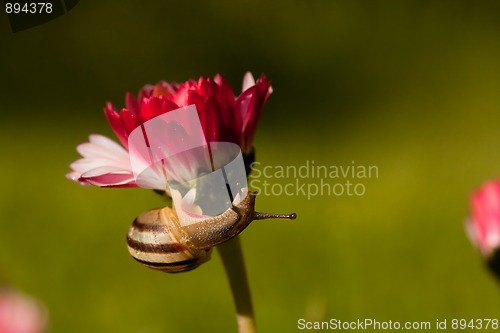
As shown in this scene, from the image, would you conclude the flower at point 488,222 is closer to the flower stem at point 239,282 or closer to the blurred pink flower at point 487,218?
the blurred pink flower at point 487,218

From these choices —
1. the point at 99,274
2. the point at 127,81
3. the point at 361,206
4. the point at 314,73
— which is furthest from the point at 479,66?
the point at 99,274

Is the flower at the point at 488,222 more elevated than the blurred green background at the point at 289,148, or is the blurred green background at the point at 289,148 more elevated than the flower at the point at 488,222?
the flower at the point at 488,222

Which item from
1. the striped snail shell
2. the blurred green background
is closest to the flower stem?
the striped snail shell

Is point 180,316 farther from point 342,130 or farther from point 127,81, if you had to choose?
point 127,81

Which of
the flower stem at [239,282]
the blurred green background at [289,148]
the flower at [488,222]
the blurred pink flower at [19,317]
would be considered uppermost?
the blurred pink flower at [19,317]

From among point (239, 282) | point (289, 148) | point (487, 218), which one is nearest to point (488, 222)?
point (487, 218)

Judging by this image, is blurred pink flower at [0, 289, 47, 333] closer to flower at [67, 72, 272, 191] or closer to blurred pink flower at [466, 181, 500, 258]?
flower at [67, 72, 272, 191]

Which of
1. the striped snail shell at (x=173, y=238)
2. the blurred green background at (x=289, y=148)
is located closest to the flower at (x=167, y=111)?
the striped snail shell at (x=173, y=238)

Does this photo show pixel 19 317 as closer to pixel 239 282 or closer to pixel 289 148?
pixel 239 282
